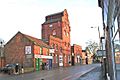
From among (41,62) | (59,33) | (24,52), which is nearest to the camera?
(24,52)

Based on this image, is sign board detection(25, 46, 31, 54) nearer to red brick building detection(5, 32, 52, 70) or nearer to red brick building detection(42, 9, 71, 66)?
red brick building detection(5, 32, 52, 70)

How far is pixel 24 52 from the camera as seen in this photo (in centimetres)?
5653

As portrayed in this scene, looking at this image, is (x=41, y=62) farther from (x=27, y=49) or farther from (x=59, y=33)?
(x=59, y=33)

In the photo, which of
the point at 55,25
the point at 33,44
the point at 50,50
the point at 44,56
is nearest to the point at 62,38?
the point at 55,25

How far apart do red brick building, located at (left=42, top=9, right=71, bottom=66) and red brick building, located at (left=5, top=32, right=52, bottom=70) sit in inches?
558

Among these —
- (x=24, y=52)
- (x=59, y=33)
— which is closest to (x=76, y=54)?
(x=59, y=33)

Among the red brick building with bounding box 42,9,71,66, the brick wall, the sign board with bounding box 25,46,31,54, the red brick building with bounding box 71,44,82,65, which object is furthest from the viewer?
the red brick building with bounding box 71,44,82,65

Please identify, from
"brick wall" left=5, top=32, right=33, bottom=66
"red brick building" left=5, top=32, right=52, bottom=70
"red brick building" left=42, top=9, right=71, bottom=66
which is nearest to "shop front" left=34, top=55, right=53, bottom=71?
"red brick building" left=5, top=32, right=52, bottom=70

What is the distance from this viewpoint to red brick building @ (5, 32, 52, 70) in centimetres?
5528

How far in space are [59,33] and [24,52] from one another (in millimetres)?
23754

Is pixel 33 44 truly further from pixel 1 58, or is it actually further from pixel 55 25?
pixel 55 25

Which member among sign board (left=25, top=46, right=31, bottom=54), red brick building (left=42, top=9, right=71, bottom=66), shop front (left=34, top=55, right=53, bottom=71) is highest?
red brick building (left=42, top=9, right=71, bottom=66)

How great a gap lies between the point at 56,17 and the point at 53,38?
12934 mm

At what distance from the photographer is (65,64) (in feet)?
262
